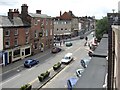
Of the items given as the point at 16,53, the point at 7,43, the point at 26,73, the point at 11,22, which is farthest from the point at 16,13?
the point at 26,73

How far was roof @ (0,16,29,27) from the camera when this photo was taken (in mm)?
40575

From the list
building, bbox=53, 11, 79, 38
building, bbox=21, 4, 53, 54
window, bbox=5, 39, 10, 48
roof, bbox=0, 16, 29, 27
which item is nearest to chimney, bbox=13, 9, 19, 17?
roof, bbox=0, 16, 29, 27

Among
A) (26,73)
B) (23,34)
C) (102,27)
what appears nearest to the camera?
(26,73)

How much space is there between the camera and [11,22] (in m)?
43.2

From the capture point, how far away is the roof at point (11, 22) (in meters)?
40.6

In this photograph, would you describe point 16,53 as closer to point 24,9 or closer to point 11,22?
point 11,22

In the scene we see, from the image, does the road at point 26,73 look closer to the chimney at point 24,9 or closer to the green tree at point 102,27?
the chimney at point 24,9

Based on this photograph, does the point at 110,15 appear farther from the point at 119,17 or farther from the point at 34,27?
the point at 34,27

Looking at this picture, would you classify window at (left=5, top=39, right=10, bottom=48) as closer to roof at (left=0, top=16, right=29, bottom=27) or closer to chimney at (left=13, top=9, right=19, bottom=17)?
roof at (left=0, top=16, right=29, bottom=27)

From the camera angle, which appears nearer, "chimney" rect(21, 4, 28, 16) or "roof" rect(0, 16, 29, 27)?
"roof" rect(0, 16, 29, 27)

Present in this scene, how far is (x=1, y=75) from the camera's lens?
1288 inches

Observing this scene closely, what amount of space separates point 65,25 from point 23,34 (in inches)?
1655

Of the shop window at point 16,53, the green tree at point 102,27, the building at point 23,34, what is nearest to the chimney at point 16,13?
the building at point 23,34

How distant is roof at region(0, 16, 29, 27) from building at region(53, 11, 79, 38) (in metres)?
36.2
